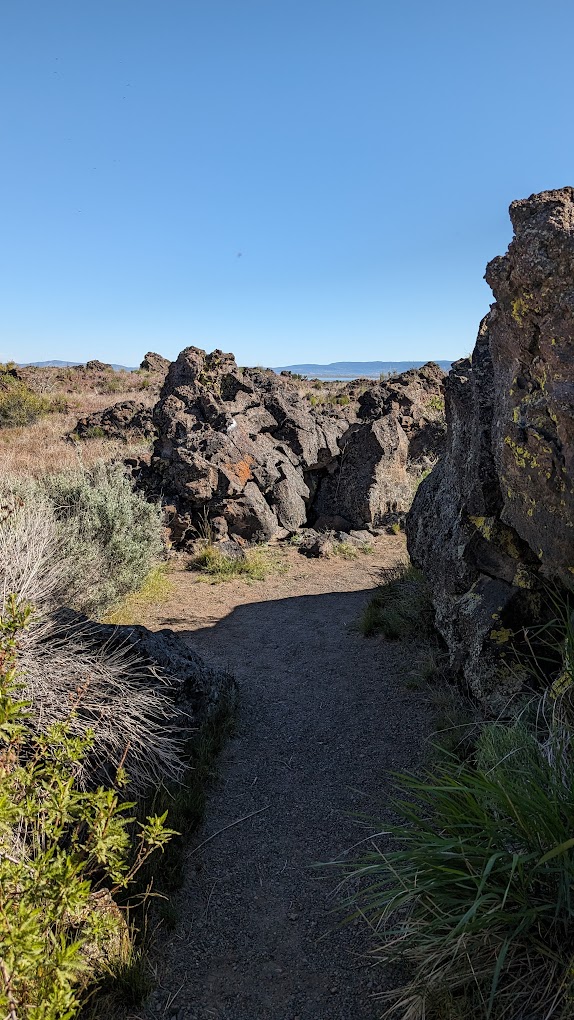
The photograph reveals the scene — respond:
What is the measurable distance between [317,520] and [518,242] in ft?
26.5

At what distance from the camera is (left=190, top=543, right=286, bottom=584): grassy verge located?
839 cm

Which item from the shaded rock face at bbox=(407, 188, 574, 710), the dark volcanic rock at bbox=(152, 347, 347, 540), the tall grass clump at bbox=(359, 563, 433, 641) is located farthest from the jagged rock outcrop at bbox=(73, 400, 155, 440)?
the shaded rock face at bbox=(407, 188, 574, 710)

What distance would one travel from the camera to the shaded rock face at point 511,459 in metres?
3.04

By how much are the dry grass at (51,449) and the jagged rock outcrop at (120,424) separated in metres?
0.64

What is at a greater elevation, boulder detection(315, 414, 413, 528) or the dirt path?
boulder detection(315, 414, 413, 528)

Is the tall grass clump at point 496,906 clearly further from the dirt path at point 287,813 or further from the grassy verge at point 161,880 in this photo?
the grassy verge at point 161,880

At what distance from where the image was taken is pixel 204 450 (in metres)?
10.0

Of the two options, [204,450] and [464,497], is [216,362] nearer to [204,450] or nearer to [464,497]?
[204,450]

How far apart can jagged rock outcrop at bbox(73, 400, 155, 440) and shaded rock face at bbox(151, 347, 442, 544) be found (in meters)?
1.67

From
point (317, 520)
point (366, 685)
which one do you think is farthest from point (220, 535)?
point (366, 685)

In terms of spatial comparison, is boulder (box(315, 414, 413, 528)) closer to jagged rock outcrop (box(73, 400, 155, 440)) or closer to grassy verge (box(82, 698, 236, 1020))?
jagged rock outcrop (box(73, 400, 155, 440))

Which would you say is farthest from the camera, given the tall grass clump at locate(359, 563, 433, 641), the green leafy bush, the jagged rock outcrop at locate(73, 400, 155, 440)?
the jagged rock outcrop at locate(73, 400, 155, 440)

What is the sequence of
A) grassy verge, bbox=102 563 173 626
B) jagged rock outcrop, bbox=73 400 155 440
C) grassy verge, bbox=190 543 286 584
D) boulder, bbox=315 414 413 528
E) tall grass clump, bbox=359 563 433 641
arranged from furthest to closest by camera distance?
jagged rock outcrop, bbox=73 400 155 440 → boulder, bbox=315 414 413 528 → grassy verge, bbox=190 543 286 584 → grassy verge, bbox=102 563 173 626 → tall grass clump, bbox=359 563 433 641

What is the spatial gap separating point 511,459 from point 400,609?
9.27 ft
